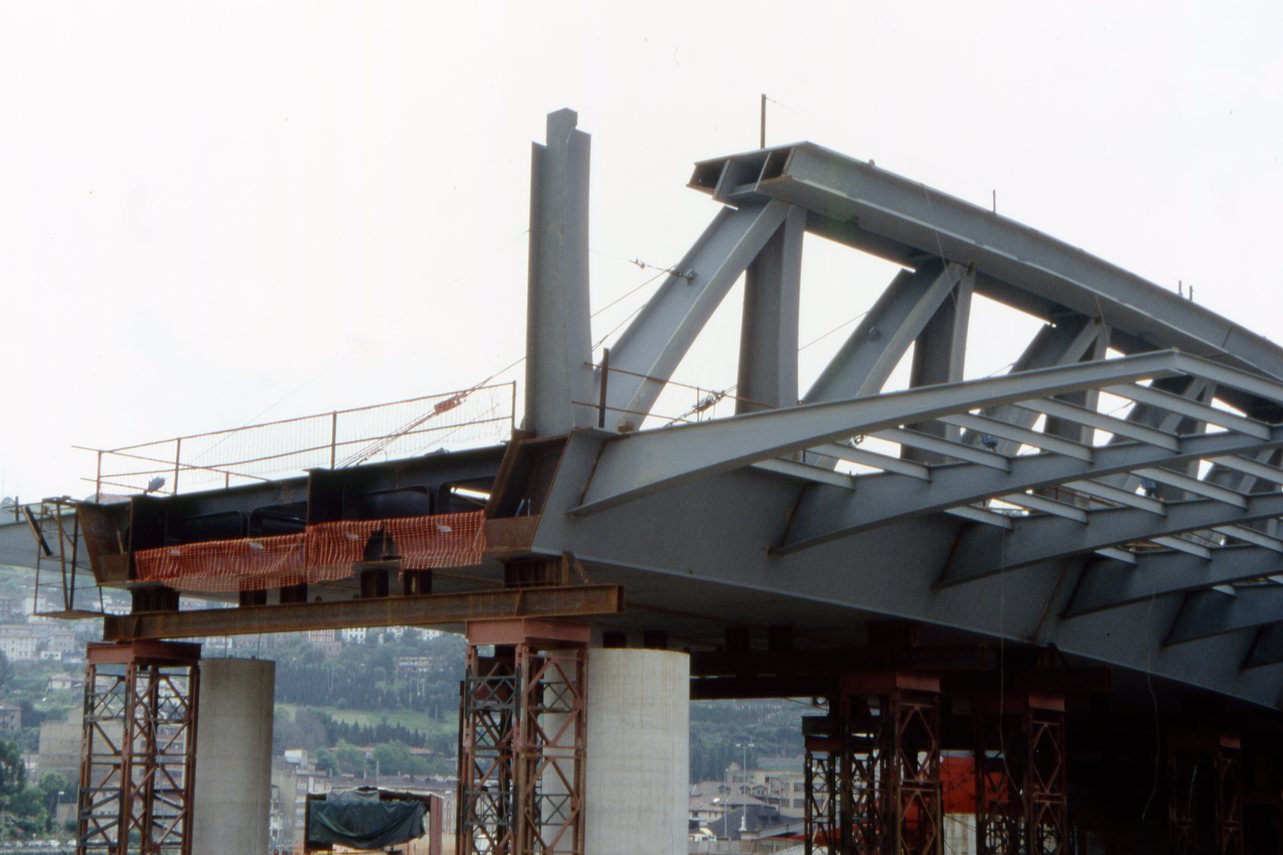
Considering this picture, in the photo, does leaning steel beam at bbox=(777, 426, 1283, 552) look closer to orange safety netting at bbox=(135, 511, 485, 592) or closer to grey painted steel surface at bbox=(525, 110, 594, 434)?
grey painted steel surface at bbox=(525, 110, 594, 434)

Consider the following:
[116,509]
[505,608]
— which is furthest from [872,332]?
[116,509]

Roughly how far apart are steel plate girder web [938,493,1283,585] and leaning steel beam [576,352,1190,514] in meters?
9.19

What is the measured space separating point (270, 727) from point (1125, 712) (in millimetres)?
32038

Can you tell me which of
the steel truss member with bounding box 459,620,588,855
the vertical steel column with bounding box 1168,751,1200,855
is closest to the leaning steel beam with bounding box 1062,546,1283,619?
the steel truss member with bounding box 459,620,588,855

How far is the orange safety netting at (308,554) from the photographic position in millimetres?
31000

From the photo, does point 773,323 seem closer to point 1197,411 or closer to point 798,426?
point 798,426

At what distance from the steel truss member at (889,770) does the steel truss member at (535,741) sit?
31.2ft

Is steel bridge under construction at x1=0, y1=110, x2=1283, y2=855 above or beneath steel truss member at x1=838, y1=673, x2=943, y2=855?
above

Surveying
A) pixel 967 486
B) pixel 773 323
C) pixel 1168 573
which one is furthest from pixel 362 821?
pixel 967 486

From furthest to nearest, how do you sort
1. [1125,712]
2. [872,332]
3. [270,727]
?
[1125,712], [270,727], [872,332]

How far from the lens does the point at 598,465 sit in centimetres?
2938

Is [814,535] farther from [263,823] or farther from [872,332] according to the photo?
[263,823]

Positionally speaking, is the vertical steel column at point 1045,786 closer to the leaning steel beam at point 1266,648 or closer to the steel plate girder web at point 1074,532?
the steel plate girder web at point 1074,532

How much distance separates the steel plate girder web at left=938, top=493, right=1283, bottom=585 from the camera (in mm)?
33625
